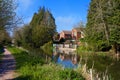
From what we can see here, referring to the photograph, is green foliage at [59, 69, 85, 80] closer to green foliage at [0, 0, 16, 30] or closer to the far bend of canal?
the far bend of canal

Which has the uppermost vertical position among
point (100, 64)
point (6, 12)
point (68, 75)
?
point (6, 12)

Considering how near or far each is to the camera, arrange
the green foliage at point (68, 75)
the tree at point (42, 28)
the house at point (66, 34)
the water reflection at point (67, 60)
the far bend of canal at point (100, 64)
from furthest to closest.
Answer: the house at point (66, 34), the tree at point (42, 28), the water reflection at point (67, 60), the far bend of canal at point (100, 64), the green foliage at point (68, 75)

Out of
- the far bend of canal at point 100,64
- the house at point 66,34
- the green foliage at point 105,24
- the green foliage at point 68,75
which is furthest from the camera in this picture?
the house at point 66,34

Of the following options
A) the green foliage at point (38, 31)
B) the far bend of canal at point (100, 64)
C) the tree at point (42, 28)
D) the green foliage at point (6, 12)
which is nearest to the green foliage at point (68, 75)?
the far bend of canal at point (100, 64)

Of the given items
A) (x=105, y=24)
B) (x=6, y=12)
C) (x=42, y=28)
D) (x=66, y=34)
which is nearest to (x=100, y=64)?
(x=6, y=12)

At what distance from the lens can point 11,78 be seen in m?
17.7

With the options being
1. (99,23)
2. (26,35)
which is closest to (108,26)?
(99,23)

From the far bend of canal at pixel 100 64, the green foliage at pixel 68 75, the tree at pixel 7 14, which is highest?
the tree at pixel 7 14

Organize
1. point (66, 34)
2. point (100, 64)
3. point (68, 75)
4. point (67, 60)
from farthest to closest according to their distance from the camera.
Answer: point (66, 34)
point (67, 60)
point (100, 64)
point (68, 75)

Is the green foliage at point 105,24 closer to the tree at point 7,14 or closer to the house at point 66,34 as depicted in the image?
the tree at point 7,14

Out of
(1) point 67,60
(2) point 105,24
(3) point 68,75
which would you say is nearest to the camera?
(3) point 68,75

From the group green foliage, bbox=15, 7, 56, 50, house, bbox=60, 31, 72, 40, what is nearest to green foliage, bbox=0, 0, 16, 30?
green foliage, bbox=15, 7, 56, 50

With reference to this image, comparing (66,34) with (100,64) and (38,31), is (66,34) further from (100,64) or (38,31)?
(100,64)

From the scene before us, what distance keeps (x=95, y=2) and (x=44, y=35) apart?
36708mm
